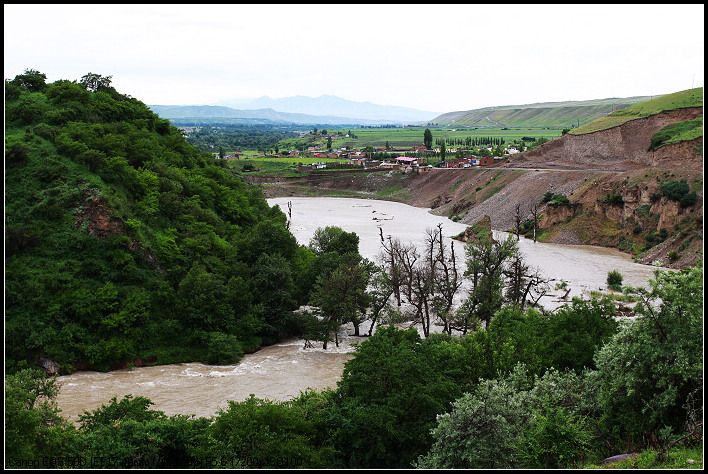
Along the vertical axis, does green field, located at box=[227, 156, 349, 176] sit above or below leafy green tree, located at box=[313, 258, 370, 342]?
above

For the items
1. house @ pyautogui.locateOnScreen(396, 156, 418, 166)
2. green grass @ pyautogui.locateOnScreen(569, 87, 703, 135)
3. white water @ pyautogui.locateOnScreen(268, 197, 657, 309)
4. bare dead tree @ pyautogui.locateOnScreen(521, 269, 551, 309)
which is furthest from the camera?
house @ pyautogui.locateOnScreen(396, 156, 418, 166)

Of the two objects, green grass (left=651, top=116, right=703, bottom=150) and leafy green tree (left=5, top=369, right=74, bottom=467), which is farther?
green grass (left=651, top=116, right=703, bottom=150)

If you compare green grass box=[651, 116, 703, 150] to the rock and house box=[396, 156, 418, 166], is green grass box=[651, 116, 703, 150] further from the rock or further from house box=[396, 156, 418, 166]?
the rock

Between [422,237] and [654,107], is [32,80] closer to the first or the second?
[422,237]

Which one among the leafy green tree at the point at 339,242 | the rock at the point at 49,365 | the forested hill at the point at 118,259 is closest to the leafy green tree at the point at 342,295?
the forested hill at the point at 118,259

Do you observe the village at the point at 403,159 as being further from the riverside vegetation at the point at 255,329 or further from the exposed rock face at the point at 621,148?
the riverside vegetation at the point at 255,329

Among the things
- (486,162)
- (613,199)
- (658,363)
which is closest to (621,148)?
(613,199)

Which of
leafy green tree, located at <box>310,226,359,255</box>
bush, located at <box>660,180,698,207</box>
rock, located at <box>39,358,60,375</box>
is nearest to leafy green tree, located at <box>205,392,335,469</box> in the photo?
rock, located at <box>39,358,60,375</box>

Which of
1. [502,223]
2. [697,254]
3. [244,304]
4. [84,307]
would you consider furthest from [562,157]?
[84,307]
